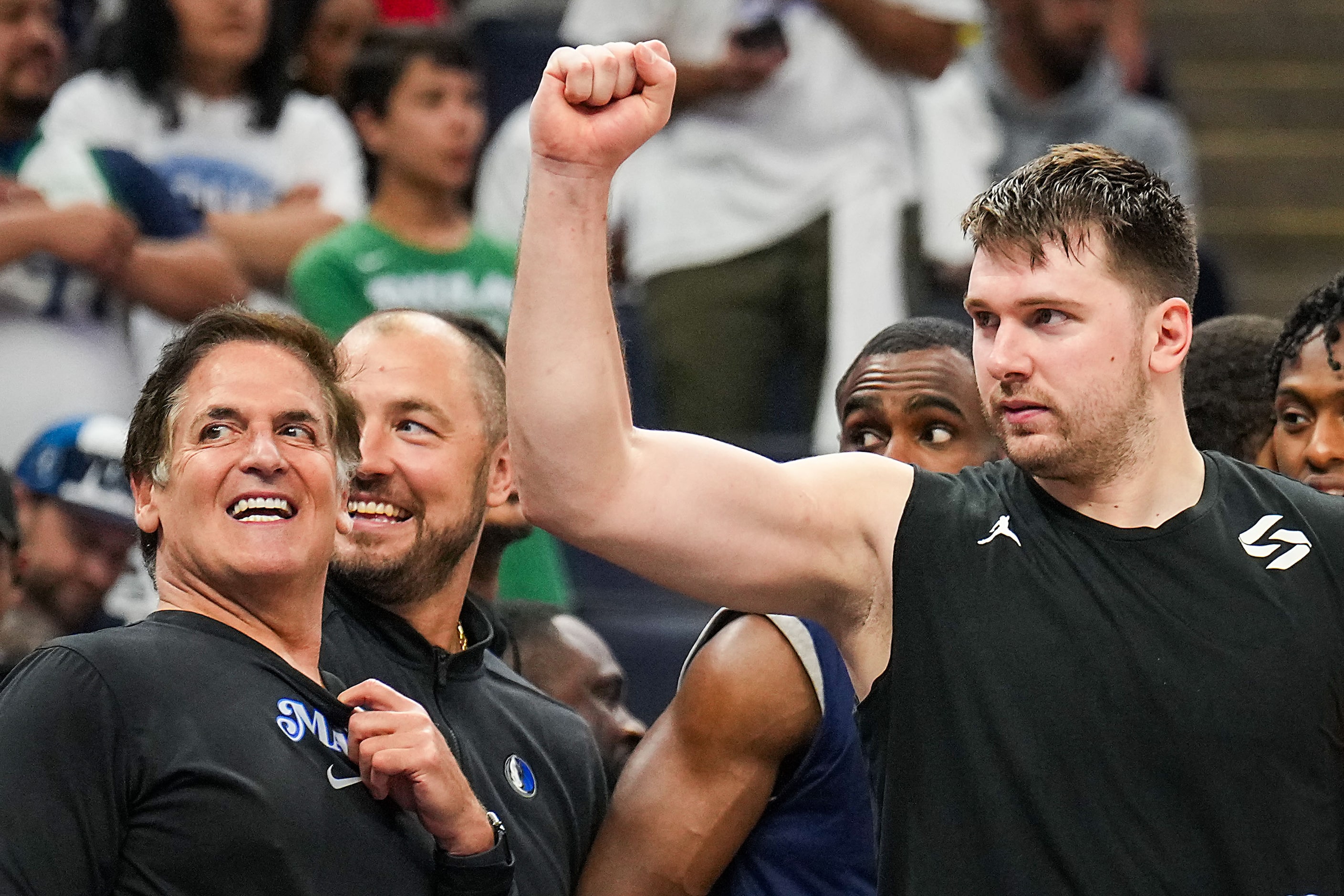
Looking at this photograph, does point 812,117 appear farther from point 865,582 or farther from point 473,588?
point 865,582

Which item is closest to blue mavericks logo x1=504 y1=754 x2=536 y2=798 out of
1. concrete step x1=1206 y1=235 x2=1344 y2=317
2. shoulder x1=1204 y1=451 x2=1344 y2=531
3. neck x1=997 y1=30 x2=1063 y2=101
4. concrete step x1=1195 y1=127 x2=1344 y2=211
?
shoulder x1=1204 y1=451 x2=1344 y2=531

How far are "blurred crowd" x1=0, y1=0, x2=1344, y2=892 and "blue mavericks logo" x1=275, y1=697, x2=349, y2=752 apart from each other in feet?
3.18

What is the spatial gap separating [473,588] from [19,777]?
1.59 metres

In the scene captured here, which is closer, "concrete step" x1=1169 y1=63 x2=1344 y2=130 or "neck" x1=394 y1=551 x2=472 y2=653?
"neck" x1=394 y1=551 x2=472 y2=653

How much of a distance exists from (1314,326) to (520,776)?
1.52 meters

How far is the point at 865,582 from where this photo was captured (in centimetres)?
228

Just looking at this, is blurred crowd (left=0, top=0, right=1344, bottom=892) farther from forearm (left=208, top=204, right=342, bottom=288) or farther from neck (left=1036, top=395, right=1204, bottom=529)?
neck (left=1036, top=395, right=1204, bottom=529)

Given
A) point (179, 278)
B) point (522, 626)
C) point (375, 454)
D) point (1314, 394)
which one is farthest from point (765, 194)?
point (375, 454)

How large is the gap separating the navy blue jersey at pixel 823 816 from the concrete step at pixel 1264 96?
6497 millimetres

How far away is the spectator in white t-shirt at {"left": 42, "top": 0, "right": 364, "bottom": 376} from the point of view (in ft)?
15.7

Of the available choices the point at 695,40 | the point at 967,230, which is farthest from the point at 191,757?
the point at 695,40

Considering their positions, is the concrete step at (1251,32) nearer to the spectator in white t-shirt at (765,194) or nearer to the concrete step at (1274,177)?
the concrete step at (1274,177)

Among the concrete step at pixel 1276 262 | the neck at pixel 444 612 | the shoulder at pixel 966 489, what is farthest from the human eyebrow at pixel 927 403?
the concrete step at pixel 1276 262

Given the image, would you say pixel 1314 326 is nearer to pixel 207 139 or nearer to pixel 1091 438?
pixel 1091 438
